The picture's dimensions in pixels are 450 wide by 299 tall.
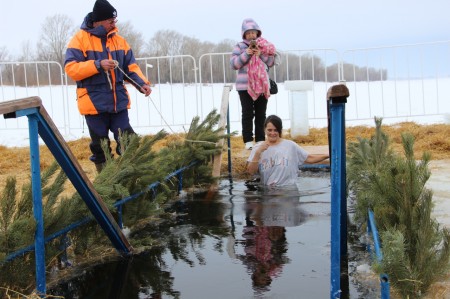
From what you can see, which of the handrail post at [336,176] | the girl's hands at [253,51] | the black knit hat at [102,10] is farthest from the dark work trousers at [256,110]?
the handrail post at [336,176]

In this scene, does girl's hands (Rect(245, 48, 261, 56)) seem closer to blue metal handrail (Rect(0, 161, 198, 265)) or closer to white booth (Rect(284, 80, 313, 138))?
blue metal handrail (Rect(0, 161, 198, 265))

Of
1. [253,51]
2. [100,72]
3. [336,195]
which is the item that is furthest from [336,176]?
[253,51]

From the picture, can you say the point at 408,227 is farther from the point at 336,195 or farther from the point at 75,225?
the point at 75,225

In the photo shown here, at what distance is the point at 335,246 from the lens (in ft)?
11.4

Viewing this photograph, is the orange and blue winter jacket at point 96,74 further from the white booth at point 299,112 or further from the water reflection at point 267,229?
the white booth at point 299,112

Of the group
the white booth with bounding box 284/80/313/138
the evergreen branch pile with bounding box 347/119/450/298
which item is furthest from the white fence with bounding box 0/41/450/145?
the evergreen branch pile with bounding box 347/119/450/298

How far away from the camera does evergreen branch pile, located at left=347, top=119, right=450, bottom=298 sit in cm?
328

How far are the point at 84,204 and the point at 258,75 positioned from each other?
4.98 m

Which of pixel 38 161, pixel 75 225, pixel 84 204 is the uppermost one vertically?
pixel 38 161

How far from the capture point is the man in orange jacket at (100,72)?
6.43 m

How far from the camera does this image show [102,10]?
6430mm

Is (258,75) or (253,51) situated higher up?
(253,51)

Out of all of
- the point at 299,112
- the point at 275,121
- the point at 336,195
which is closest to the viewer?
the point at 336,195

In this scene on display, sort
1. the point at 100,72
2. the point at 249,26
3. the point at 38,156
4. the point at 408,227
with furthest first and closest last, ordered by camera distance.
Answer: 1. the point at 249,26
2. the point at 100,72
3. the point at 408,227
4. the point at 38,156
